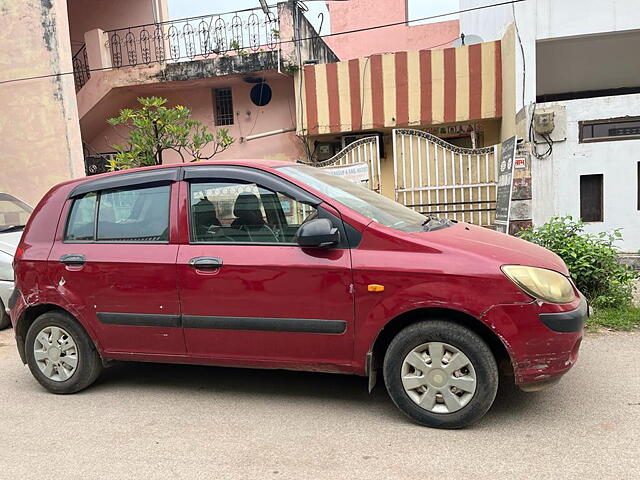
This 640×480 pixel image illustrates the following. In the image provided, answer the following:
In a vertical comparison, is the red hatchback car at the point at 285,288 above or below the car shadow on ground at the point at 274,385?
above

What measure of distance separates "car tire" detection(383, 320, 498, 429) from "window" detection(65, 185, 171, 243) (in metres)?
1.84

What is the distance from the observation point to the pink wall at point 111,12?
13.1 meters

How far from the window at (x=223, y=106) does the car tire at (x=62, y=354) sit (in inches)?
347

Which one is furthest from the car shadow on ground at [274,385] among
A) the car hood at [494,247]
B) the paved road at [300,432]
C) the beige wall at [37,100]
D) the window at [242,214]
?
the beige wall at [37,100]

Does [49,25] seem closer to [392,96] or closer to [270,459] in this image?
[392,96]

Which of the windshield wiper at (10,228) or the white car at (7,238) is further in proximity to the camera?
the windshield wiper at (10,228)

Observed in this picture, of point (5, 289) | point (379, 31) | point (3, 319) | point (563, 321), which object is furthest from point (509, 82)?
point (379, 31)

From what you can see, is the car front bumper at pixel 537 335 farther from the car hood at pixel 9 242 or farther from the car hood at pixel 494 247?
the car hood at pixel 9 242

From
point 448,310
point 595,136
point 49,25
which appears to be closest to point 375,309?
point 448,310

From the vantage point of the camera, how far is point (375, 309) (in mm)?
3098

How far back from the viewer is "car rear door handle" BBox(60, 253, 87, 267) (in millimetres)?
3717

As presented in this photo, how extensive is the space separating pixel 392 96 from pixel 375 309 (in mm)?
7767

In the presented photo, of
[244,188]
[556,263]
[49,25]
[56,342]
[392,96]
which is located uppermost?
[49,25]

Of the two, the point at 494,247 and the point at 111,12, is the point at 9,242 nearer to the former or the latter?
the point at 494,247
